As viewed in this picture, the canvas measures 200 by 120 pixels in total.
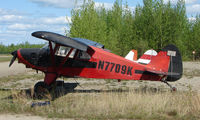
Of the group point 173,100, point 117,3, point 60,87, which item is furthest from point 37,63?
point 117,3

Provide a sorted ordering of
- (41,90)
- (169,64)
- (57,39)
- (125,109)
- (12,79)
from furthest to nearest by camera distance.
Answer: (12,79) < (169,64) < (41,90) < (57,39) < (125,109)

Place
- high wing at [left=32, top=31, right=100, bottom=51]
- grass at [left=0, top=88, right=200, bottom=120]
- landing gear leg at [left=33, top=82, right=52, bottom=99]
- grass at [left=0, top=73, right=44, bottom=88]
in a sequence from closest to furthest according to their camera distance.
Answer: grass at [left=0, top=88, right=200, bottom=120] → high wing at [left=32, top=31, right=100, bottom=51] → landing gear leg at [left=33, top=82, right=52, bottom=99] → grass at [left=0, top=73, right=44, bottom=88]

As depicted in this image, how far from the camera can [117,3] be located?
169 feet

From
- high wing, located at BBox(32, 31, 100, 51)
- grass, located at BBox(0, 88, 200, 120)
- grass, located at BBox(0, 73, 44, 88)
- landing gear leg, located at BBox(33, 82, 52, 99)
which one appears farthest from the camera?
grass, located at BBox(0, 73, 44, 88)

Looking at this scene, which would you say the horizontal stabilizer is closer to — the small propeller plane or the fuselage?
the small propeller plane

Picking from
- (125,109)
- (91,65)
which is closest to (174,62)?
(91,65)

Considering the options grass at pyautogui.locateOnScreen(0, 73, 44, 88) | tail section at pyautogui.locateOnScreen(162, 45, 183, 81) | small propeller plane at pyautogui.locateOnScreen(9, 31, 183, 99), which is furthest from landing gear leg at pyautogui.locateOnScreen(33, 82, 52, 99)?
tail section at pyautogui.locateOnScreen(162, 45, 183, 81)

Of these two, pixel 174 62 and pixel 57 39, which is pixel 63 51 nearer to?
pixel 57 39

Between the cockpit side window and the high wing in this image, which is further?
the cockpit side window

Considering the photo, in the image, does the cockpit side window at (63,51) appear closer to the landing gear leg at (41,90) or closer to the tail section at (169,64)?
the landing gear leg at (41,90)

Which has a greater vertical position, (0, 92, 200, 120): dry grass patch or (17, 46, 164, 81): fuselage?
(17, 46, 164, 81): fuselage

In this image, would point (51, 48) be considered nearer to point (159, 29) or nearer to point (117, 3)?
point (159, 29)

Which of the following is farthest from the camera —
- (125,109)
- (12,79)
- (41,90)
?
(12,79)

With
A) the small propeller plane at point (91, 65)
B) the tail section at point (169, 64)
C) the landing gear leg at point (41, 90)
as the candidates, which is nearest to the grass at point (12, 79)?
the landing gear leg at point (41, 90)
